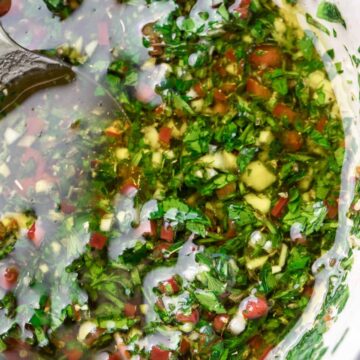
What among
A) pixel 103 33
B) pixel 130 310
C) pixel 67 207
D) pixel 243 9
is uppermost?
pixel 103 33

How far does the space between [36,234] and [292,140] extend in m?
0.67

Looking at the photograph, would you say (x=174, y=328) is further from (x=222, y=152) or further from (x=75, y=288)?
(x=222, y=152)

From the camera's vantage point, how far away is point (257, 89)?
162cm

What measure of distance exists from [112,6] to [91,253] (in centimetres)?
64

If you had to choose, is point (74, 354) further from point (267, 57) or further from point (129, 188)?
point (267, 57)

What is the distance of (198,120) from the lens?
1.61 m

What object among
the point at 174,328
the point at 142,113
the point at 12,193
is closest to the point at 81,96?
the point at 142,113

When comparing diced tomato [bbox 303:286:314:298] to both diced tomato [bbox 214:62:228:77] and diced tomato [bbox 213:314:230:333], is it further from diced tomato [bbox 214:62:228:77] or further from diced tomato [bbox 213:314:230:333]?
diced tomato [bbox 214:62:228:77]

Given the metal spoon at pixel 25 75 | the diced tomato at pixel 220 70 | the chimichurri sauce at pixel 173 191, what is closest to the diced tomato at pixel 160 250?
the chimichurri sauce at pixel 173 191

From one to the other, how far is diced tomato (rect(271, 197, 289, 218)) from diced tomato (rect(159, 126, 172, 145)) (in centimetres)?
31

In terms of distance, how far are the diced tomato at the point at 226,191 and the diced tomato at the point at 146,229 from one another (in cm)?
17

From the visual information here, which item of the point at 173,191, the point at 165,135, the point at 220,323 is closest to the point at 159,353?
the point at 220,323

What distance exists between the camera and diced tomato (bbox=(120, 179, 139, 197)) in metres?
1.60

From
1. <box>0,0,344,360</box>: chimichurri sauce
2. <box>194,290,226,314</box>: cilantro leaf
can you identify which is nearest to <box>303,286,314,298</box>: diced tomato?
<box>0,0,344,360</box>: chimichurri sauce
